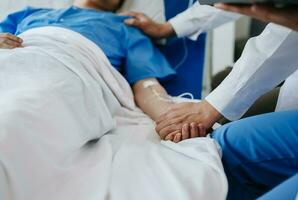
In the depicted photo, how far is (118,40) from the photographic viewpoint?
5.77 feet

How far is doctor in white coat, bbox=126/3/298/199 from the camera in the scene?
99cm

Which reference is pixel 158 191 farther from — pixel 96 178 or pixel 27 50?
pixel 27 50

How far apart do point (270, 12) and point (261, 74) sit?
1.39 ft

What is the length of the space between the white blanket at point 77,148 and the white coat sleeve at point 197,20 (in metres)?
0.63

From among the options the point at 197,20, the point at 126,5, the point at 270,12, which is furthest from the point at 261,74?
the point at 126,5

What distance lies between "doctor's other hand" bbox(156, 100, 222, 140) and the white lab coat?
2 cm

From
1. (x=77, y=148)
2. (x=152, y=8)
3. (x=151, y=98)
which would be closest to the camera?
(x=77, y=148)

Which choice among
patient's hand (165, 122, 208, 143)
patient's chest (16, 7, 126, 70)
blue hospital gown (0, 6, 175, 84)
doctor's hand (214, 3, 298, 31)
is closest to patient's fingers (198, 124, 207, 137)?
patient's hand (165, 122, 208, 143)

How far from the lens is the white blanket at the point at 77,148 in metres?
0.80

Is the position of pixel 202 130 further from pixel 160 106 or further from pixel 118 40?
pixel 118 40

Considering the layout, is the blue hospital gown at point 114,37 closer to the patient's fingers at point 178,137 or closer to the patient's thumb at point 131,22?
the patient's thumb at point 131,22

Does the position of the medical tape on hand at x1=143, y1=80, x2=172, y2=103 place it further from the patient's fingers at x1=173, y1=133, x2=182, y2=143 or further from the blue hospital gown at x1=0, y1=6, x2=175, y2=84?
the patient's fingers at x1=173, y1=133, x2=182, y2=143

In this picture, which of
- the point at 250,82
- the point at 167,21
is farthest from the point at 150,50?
the point at 250,82

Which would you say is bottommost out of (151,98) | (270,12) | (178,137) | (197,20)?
(151,98)
